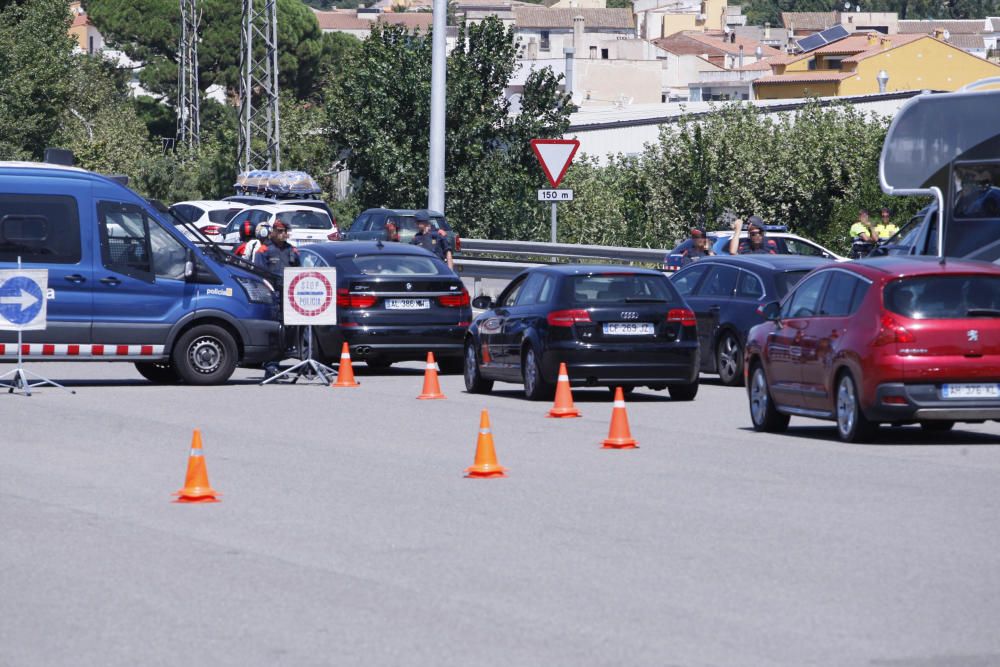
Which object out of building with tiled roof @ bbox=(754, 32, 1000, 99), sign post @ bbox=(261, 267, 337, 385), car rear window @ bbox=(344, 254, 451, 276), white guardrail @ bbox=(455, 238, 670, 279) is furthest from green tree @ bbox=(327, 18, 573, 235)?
building with tiled roof @ bbox=(754, 32, 1000, 99)

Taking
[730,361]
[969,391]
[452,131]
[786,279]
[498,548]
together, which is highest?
[452,131]

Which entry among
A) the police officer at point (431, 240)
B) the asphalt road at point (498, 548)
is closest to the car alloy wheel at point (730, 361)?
the asphalt road at point (498, 548)

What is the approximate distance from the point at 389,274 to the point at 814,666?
1669cm

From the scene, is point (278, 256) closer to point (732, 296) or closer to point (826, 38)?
point (732, 296)

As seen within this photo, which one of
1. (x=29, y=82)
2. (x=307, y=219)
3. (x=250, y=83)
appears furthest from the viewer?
(x=29, y=82)

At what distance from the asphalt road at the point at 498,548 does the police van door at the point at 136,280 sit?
4024 mm

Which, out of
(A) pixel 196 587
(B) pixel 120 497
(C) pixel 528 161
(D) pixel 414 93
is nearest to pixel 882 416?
(B) pixel 120 497

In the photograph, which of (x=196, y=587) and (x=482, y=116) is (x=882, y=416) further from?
(x=482, y=116)

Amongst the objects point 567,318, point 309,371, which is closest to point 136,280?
point 309,371

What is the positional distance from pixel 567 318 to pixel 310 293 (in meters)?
3.85

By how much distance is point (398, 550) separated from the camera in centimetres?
970

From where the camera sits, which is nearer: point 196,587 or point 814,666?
point 814,666

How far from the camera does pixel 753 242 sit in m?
27.8

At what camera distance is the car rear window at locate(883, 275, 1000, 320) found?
1496 cm
